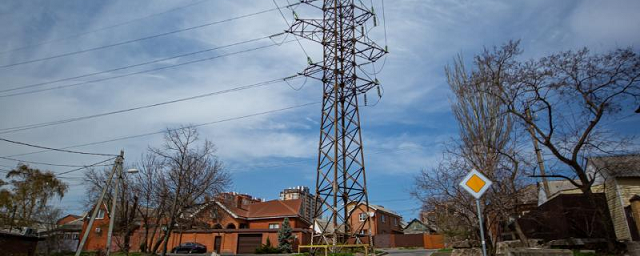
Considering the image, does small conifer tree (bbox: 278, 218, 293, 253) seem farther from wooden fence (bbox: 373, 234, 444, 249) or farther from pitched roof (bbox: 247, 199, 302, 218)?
wooden fence (bbox: 373, 234, 444, 249)

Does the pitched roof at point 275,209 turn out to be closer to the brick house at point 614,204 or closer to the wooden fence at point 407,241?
the wooden fence at point 407,241

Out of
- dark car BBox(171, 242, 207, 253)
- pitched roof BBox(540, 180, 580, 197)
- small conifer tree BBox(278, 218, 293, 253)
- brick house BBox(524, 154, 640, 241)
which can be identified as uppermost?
pitched roof BBox(540, 180, 580, 197)

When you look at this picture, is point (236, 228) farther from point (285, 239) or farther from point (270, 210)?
point (285, 239)

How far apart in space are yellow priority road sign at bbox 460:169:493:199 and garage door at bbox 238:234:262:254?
3514cm

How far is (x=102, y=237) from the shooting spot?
5147 centimetres

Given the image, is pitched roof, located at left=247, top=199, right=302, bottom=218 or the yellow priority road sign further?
pitched roof, located at left=247, top=199, right=302, bottom=218

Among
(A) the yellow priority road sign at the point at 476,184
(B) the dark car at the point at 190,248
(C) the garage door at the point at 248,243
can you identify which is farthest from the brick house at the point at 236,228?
(A) the yellow priority road sign at the point at 476,184

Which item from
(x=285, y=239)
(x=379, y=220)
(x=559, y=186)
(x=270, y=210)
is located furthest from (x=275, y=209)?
(x=559, y=186)

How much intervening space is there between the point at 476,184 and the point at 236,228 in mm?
42179

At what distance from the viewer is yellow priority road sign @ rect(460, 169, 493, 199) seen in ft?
22.8

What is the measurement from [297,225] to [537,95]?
35.4 m

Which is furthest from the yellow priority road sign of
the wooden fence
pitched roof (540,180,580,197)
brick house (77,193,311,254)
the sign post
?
the wooden fence

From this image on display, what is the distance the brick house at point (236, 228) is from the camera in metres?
38.2

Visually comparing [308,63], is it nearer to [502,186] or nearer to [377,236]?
[502,186]
